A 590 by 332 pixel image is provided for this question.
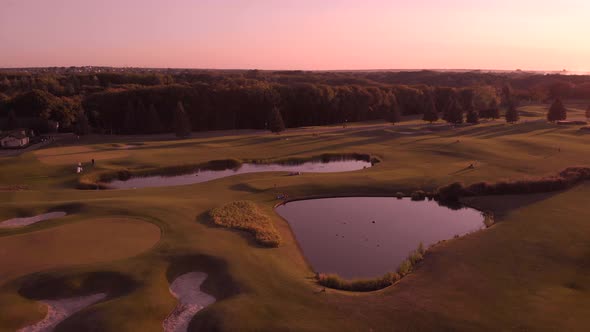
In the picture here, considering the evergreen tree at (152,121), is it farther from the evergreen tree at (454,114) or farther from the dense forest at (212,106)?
the evergreen tree at (454,114)

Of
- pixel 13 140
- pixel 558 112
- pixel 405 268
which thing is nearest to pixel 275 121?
pixel 13 140

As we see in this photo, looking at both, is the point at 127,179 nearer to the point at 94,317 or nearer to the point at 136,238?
the point at 136,238

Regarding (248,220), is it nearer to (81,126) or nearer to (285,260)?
(285,260)

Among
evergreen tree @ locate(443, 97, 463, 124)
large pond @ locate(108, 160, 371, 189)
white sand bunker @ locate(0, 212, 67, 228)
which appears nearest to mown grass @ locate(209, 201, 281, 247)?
white sand bunker @ locate(0, 212, 67, 228)

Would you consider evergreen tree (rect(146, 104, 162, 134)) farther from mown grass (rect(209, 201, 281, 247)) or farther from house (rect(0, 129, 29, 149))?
mown grass (rect(209, 201, 281, 247))

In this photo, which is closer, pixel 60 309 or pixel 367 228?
pixel 60 309

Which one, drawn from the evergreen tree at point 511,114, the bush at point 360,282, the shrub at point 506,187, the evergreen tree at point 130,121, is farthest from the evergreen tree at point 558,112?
the evergreen tree at point 130,121
